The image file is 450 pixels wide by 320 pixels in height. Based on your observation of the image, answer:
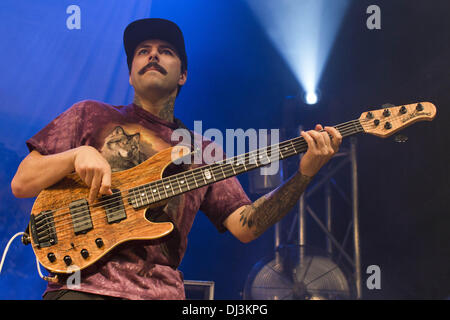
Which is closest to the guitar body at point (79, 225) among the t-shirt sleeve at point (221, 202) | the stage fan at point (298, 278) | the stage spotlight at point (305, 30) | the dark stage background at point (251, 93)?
the t-shirt sleeve at point (221, 202)

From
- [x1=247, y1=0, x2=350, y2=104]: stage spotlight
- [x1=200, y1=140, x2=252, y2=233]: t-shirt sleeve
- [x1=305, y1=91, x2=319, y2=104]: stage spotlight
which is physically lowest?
[x1=200, y1=140, x2=252, y2=233]: t-shirt sleeve

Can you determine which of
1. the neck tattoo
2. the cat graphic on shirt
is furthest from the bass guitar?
the neck tattoo

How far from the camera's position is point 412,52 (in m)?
4.14

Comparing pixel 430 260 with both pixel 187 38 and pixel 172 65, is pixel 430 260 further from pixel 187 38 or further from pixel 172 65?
pixel 187 38

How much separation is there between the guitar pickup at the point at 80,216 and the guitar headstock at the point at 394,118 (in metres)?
1.63

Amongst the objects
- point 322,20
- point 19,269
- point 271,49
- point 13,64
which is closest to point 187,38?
point 271,49

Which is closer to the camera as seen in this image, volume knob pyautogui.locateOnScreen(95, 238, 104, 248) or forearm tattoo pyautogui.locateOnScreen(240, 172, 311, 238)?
volume knob pyautogui.locateOnScreen(95, 238, 104, 248)

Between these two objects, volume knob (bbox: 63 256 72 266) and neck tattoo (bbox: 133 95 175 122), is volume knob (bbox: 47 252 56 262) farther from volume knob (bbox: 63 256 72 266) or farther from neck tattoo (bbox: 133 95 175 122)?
neck tattoo (bbox: 133 95 175 122)

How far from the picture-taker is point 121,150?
243cm

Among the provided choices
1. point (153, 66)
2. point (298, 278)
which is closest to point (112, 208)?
point (153, 66)

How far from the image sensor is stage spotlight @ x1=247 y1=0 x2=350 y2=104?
442 centimetres

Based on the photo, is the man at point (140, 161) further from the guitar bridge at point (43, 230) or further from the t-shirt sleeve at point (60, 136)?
the guitar bridge at point (43, 230)

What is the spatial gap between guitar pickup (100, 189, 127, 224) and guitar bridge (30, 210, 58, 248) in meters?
0.26

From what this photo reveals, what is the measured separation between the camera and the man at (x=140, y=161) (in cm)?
204
